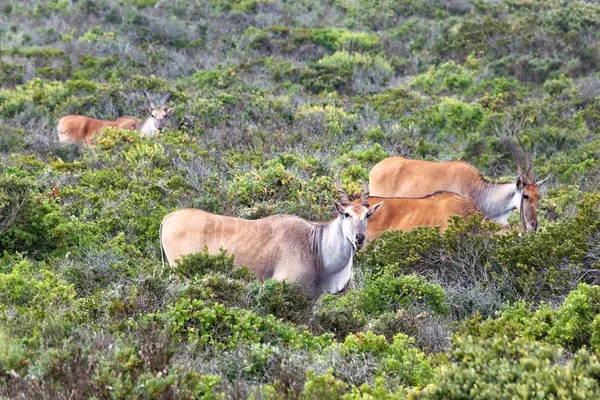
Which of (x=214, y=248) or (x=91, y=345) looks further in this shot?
(x=214, y=248)

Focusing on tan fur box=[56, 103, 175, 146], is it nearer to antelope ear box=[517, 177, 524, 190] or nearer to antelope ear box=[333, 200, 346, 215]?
antelope ear box=[333, 200, 346, 215]

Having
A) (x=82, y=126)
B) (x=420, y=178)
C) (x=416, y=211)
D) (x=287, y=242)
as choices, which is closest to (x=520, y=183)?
(x=416, y=211)

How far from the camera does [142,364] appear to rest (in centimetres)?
439

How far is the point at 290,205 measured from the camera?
9.92m

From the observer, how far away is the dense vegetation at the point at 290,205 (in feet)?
14.8

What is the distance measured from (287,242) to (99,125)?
869cm

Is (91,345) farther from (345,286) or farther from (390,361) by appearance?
(345,286)

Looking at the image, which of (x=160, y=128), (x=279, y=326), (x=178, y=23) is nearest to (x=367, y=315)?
(x=279, y=326)

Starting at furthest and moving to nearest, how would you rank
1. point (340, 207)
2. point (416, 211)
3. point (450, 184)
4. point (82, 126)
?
point (82, 126), point (450, 184), point (416, 211), point (340, 207)

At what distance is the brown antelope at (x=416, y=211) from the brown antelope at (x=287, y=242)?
3.86ft

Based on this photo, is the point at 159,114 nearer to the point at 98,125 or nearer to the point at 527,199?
the point at 98,125

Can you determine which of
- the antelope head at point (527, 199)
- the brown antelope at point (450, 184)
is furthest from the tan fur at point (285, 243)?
the brown antelope at point (450, 184)

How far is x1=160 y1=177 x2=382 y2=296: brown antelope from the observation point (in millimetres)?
7848

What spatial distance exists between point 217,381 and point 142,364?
473 mm
